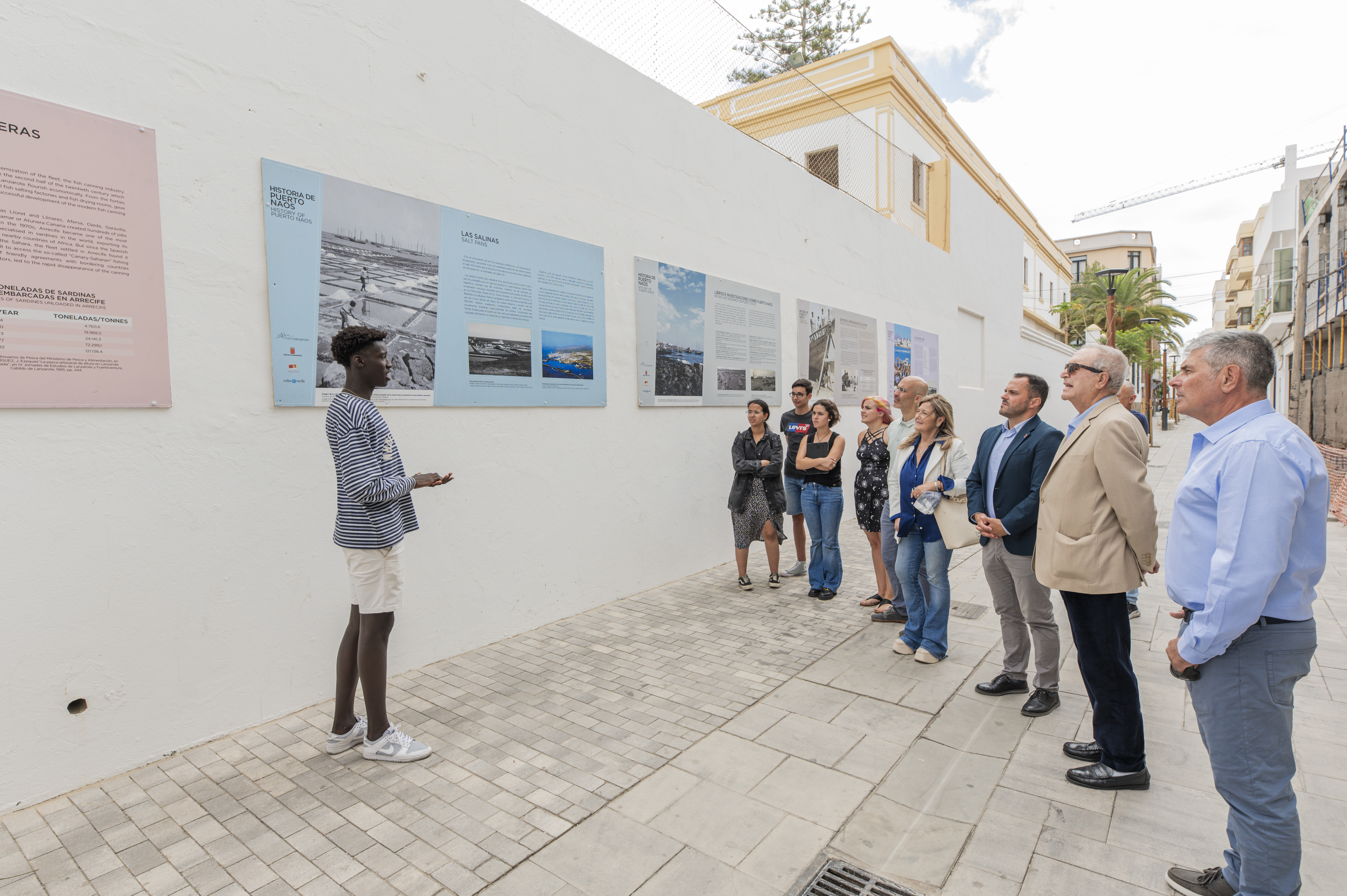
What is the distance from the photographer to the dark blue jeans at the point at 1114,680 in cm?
285

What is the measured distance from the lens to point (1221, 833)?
99.2 inches

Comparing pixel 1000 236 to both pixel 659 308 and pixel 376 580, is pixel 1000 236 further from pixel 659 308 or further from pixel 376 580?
pixel 376 580

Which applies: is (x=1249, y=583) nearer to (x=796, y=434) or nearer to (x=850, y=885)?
(x=850, y=885)

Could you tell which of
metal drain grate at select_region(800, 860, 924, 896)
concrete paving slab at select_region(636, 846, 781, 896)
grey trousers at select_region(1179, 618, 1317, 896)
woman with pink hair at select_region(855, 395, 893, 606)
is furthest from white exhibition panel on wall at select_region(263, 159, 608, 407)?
grey trousers at select_region(1179, 618, 1317, 896)

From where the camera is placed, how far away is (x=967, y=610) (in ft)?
18.3

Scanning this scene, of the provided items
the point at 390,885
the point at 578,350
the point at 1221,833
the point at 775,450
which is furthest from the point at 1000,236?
the point at 390,885

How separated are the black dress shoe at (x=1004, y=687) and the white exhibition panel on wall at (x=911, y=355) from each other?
6449 mm

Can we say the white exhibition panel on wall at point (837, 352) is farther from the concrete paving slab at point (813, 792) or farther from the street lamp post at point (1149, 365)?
the street lamp post at point (1149, 365)

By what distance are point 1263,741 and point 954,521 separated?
7.11ft

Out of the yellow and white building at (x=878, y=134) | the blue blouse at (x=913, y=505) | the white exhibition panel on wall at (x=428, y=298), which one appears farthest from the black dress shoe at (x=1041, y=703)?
the yellow and white building at (x=878, y=134)

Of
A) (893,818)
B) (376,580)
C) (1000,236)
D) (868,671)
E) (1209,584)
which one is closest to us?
(1209,584)

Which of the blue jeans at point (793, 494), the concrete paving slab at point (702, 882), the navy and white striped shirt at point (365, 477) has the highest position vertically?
the navy and white striped shirt at point (365, 477)

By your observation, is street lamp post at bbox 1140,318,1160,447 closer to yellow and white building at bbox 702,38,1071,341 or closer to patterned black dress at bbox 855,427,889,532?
yellow and white building at bbox 702,38,1071,341

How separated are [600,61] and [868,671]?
510cm
